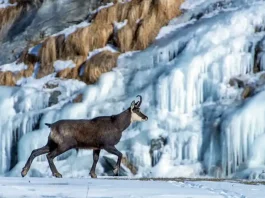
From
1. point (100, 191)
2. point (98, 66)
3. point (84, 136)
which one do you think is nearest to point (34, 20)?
point (98, 66)

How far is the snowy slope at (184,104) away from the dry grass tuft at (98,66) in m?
0.32

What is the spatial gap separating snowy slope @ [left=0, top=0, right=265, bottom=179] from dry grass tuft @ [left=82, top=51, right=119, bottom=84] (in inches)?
12.7

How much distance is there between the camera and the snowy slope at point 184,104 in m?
21.4

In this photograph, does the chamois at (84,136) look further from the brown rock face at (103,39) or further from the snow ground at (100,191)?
the brown rock face at (103,39)

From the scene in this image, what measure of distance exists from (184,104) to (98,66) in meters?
4.40

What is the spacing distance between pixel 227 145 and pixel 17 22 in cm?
1422

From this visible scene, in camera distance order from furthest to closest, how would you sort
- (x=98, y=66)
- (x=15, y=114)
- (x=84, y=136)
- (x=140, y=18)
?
1. (x=140, y=18)
2. (x=98, y=66)
3. (x=15, y=114)
4. (x=84, y=136)

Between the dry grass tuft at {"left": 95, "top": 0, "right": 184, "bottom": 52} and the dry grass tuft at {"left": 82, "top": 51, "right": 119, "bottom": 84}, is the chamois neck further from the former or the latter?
the dry grass tuft at {"left": 95, "top": 0, "right": 184, "bottom": 52}

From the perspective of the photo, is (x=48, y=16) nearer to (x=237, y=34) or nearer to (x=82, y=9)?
(x=82, y=9)

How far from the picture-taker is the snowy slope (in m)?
21.4

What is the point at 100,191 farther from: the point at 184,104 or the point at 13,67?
the point at 13,67

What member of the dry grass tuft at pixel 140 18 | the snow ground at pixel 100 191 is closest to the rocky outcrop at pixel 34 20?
the dry grass tuft at pixel 140 18

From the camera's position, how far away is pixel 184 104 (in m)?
23.3

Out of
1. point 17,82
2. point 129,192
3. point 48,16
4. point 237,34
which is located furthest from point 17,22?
point 129,192
